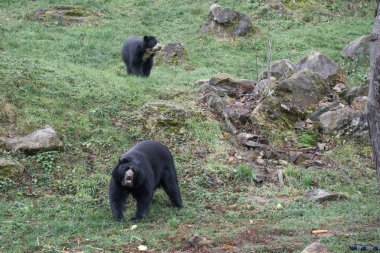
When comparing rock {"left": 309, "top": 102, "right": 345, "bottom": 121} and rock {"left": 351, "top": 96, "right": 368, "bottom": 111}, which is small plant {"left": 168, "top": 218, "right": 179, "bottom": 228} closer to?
rock {"left": 309, "top": 102, "right": 345, "bottom": 121}

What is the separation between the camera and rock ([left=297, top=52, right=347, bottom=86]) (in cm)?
1191

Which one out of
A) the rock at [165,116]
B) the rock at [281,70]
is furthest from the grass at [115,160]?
the rock at [281,70]

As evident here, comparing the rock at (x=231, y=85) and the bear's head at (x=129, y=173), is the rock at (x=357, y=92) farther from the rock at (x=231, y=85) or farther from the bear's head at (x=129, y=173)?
the bear's head at (x=129, y=173)

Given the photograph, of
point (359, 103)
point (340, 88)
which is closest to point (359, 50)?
point (340, 88)

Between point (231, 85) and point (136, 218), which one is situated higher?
point (231, 85)

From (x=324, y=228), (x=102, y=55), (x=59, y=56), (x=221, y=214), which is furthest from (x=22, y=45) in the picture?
(x=324, y=228)

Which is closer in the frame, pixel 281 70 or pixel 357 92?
pixel 357 92

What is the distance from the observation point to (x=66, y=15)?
17.7m

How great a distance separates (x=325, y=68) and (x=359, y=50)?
3396 mm

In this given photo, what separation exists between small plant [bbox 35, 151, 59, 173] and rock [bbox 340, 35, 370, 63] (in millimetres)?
9225

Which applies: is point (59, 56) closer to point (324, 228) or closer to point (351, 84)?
point (351, 84)

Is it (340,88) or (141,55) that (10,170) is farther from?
(340,88)

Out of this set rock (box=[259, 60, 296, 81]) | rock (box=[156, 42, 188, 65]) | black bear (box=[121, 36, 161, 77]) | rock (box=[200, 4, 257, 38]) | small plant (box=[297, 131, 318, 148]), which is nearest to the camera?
small plant (box=[297, 131, 318, 148])

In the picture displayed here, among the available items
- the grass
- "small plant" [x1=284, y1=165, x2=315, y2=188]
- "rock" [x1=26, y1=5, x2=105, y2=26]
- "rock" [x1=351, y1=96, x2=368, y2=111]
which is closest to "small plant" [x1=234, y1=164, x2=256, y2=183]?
the grass
